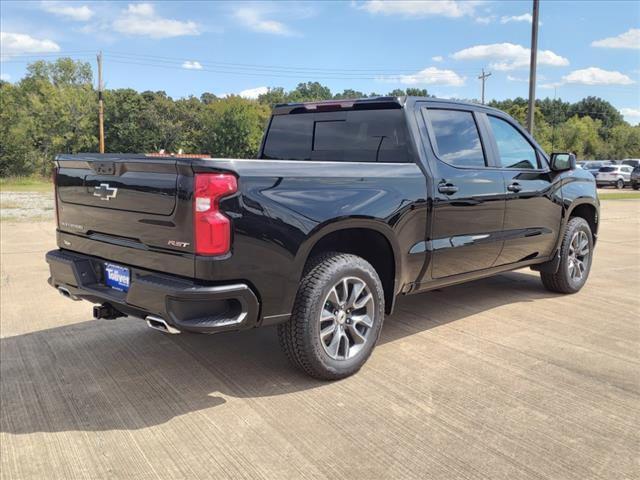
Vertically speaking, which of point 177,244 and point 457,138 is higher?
point 457,138

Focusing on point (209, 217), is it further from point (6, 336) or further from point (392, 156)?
point (6, 336)

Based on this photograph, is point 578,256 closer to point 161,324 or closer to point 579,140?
point 161,324

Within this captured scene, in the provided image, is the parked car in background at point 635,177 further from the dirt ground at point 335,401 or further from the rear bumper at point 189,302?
the rear bumper at point 189,302

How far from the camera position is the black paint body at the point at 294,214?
10.1 ft

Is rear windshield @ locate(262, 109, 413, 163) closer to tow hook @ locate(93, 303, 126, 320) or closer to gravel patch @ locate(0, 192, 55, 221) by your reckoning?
tow hook @ locate(93, 303, 126, 320)

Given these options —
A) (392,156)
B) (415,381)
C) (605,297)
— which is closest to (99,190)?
(392,156)

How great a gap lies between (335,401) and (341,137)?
2.23 metres

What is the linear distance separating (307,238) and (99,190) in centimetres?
139

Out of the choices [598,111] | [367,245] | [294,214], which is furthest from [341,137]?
[598,111]

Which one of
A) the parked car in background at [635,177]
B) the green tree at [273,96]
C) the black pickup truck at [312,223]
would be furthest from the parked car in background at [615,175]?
the green tree at [273,96]

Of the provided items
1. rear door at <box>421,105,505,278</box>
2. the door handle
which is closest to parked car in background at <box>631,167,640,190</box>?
rear door at <box>421,105,505,278</box>

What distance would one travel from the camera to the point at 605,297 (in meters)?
5.96

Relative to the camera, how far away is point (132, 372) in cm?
390

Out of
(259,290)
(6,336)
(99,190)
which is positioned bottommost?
(6,336)
